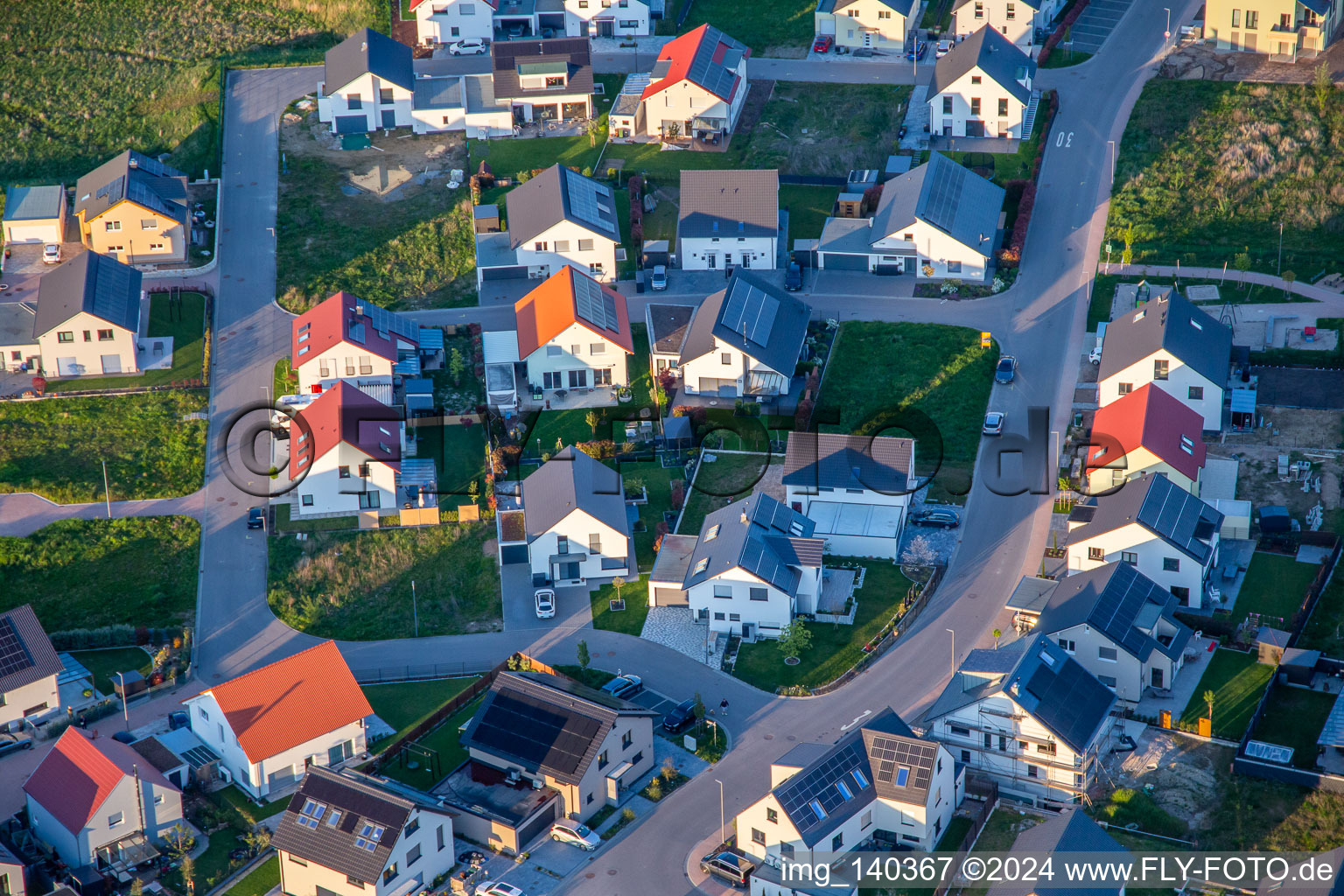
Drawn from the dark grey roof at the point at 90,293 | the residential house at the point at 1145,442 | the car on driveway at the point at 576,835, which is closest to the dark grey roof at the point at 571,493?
the car on driveway at the point at 576,835

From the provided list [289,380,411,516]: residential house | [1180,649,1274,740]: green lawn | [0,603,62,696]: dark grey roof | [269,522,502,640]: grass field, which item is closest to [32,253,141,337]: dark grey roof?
[289,380,411,516]: residential house

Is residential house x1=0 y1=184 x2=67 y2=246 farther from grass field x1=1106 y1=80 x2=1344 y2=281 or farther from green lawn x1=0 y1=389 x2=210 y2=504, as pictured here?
grass field x1=1106 y1=80 x2=1344 y2=281

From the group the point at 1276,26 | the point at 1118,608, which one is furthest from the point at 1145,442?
the point at 1276,26

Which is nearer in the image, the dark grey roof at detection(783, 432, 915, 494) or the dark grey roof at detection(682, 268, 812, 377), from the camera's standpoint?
the dark grey roof at detection(783, 432, 915, 494)

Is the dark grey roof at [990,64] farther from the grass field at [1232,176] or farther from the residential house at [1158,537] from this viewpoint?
the residential house at [1158,537]

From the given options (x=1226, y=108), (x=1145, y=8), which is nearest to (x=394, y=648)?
(x=1226, y=108)
